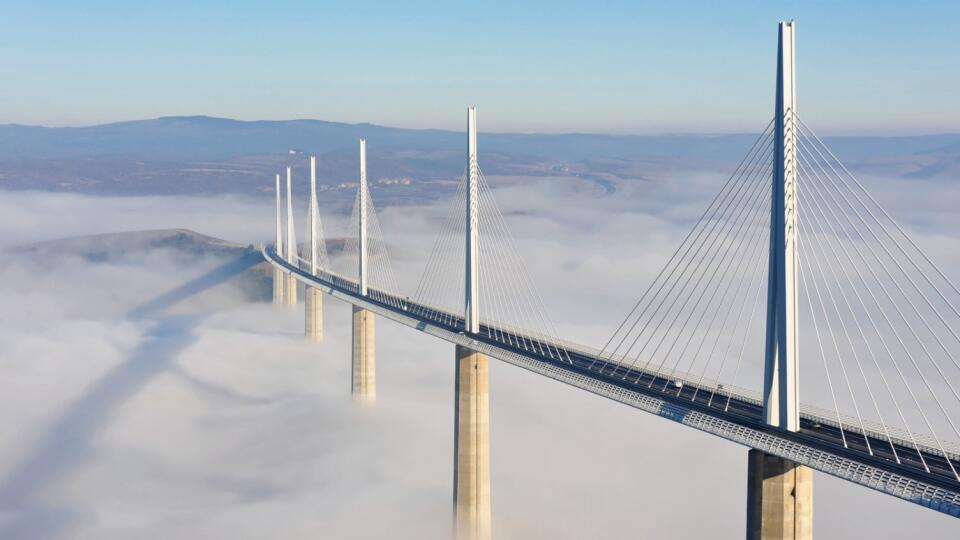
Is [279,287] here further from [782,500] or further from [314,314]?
[782,500]

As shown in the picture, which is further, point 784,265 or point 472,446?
point 472,446

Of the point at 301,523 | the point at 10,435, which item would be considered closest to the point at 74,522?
the point at 301,523

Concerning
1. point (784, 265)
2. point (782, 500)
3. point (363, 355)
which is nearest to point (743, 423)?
point (782, 500)

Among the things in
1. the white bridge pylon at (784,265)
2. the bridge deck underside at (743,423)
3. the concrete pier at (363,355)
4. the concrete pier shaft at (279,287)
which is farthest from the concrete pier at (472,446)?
the concrete pier shaft at (279,287)

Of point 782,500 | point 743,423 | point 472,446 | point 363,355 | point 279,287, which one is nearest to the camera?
point 782,500

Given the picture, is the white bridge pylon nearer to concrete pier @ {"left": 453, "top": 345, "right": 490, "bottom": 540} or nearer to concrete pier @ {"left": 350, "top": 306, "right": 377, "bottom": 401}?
concrete pier @ {"left": 453, "top": 345, "right": 490, "bottom": 540}
